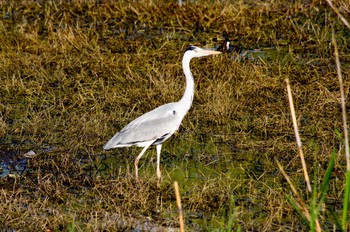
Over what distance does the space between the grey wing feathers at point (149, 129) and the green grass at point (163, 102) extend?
31cm

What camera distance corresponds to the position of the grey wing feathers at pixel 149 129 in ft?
20.8

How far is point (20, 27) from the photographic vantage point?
35.7 ft

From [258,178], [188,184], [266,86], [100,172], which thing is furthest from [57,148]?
[266,86]

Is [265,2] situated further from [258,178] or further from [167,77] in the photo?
[258,178]

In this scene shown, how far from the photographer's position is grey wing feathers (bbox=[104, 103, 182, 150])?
6.34 meters

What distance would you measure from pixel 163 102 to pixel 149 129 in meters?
1.89

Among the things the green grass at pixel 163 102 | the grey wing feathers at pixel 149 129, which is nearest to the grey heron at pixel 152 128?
the grey wing feathers at pixel 149 129

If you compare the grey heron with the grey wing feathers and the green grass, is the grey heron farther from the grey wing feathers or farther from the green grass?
the green grass

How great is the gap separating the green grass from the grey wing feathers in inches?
12.0

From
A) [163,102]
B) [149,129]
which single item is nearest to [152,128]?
[149,129]

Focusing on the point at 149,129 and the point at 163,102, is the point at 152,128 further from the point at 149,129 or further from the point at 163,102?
the point at 163,102

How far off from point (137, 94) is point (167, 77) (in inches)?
15.2

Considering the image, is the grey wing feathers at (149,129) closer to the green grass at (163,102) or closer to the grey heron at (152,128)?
the grey heron at (152,128)

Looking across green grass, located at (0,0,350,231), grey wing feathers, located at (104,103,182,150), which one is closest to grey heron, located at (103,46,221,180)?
grey wing feathers, located at (104,103,182,150)
